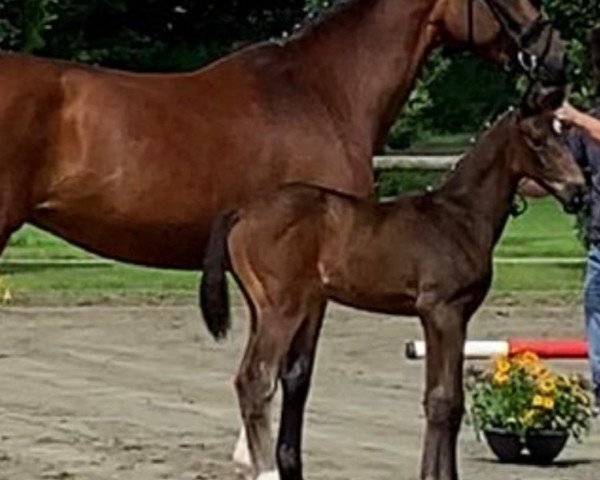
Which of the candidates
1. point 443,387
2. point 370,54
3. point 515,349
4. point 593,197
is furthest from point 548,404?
point 443,387

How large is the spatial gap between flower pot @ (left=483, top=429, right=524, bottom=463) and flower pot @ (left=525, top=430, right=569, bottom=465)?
0.06m

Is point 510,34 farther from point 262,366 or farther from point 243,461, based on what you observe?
point 243,461

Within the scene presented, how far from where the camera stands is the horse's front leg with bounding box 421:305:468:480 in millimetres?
7355

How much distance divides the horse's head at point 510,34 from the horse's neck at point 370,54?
122mm

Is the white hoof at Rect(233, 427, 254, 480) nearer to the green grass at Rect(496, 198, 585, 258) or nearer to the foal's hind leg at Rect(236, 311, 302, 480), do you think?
the foal's hind leg at Rect(236, 311, 302, 480)

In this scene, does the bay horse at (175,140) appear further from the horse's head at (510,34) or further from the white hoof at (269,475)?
the white hoof at (269,475)

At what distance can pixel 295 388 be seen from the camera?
7.80 meters

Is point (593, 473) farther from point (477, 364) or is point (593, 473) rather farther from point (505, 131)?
point (477, 364)

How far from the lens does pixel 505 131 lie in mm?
7559

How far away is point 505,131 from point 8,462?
10.4ft

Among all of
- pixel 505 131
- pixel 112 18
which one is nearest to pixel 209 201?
pixel 505 131

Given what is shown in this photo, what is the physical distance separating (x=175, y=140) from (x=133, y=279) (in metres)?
12.1

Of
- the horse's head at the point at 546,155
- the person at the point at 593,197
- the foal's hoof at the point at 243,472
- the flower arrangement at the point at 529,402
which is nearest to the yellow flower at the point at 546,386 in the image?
the flower arrangement at the point at 529,402

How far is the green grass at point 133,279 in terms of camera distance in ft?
59.8
